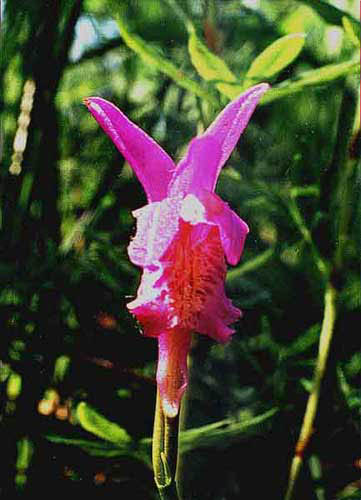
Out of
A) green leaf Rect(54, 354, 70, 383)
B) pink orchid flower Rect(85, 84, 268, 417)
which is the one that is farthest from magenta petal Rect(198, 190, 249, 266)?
green leaf Rect(54, 354, 70, 383)

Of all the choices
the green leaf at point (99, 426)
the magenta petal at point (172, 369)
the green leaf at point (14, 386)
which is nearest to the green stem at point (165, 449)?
the magenta petal at point (172, 369)

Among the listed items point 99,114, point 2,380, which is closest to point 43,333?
point 2,380

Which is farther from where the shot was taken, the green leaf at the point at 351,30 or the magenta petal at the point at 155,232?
the green leaf at the point at 351,30

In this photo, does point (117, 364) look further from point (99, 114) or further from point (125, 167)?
point (99, 114)

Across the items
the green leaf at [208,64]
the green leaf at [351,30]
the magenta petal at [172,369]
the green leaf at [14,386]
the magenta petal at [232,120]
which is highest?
the green leaf at [351,30]

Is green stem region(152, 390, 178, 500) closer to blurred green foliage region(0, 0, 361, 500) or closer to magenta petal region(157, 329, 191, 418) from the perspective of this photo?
magenta petal region(157, 329, 191, 418)

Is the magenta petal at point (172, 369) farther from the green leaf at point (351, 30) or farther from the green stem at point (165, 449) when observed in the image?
the green leaf at point (351, 30)
